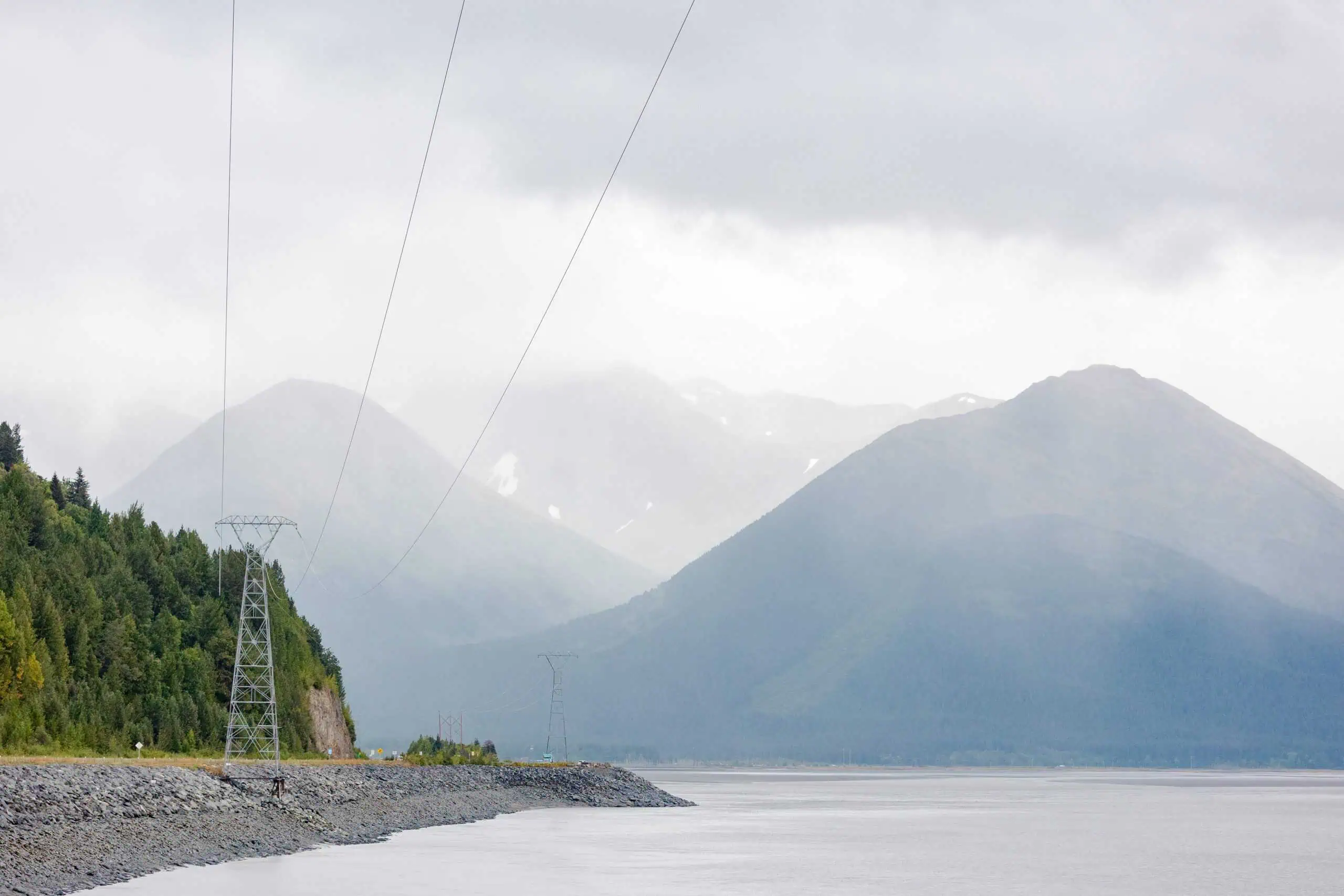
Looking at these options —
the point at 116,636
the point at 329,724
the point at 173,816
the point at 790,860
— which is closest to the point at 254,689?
the point at 116,636

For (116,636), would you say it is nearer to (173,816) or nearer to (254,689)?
(254,689)

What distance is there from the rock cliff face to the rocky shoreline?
1491 cm

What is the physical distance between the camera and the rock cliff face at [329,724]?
507ft

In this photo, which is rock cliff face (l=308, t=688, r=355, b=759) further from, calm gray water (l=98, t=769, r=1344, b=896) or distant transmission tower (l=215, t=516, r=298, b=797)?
calm gray water (l=98, t=769, r=1344, b=896)

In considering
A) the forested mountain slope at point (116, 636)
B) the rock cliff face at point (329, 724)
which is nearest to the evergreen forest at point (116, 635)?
the forested mountain slope at point (116, 636)

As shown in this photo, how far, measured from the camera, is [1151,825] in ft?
526

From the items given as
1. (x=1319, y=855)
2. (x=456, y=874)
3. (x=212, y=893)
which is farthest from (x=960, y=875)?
(x=212, y=893)

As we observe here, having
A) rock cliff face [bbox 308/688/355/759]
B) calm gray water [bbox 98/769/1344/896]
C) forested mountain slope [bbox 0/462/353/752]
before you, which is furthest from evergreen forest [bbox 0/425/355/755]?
calm gray water [bbox 98/769/1344/896]

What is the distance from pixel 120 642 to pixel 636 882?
67099 millimetres

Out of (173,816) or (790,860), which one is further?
(790,860)

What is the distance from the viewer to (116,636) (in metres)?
131

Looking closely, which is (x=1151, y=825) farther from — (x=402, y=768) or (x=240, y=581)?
(x=240, y=581)

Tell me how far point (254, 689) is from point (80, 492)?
58.8 metres

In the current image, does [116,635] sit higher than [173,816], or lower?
higher
